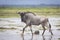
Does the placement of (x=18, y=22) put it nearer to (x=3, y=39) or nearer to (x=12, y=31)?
(x=12, y=31)

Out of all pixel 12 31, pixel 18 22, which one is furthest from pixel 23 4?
pixel 12 31

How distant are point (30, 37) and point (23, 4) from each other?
0.46m

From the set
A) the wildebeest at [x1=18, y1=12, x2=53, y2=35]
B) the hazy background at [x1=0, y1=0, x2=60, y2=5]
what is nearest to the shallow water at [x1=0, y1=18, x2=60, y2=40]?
the wildebeest at [x1=18, y1=12, x2=53, y2=35]

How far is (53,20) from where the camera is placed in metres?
1.96

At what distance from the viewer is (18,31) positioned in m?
1.94

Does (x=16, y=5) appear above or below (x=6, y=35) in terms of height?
above

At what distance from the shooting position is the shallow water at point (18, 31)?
1916 mm

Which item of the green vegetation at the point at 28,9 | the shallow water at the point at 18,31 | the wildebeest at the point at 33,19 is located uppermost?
the green vegetation at the point at 28,9

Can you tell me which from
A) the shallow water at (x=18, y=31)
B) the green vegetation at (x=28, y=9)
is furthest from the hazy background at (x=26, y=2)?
the shallow water at (x=18, y=31)

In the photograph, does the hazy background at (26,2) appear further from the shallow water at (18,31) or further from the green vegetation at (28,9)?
the shallow water at (18,31)

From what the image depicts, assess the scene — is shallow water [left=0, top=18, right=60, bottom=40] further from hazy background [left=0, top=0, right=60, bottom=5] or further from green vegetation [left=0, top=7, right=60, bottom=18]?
hazy background [left=0, top=0, right=60, bottom=5]

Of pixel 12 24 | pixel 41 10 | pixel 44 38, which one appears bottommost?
pixel 44 38

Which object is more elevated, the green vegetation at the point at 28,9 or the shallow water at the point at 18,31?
the green vegetation at the point at 28,9

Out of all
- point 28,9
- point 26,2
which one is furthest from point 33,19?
point 26,2
